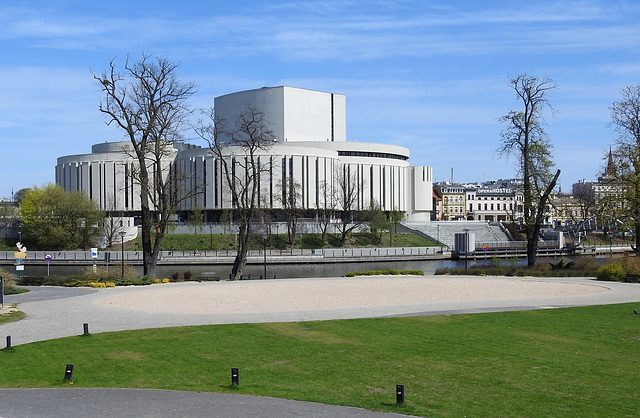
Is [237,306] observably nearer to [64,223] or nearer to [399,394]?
[399,394]

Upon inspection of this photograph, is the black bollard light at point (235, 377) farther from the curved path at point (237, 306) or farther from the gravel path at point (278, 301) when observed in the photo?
the gravel path at point (278, 301)

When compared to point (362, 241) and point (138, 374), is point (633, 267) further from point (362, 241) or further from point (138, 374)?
point (362, 241)

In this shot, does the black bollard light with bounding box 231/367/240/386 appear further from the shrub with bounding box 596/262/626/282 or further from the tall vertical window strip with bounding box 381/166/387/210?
the tall vertical window strip with bounding box 381/166/387/210

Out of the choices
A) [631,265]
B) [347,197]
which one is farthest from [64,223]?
[631,265]

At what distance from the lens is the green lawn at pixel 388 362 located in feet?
44.2

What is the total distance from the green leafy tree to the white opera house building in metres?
14.1

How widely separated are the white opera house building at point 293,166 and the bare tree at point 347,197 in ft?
3.08

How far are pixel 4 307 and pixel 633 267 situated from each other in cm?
3329

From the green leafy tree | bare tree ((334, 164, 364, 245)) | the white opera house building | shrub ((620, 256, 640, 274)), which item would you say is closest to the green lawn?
shrub ((620, 256, 640, 274))

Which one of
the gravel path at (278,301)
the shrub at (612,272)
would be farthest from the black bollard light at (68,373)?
the shrub at (612,272)

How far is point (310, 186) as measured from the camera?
114188mm

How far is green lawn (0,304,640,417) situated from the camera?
13461mm

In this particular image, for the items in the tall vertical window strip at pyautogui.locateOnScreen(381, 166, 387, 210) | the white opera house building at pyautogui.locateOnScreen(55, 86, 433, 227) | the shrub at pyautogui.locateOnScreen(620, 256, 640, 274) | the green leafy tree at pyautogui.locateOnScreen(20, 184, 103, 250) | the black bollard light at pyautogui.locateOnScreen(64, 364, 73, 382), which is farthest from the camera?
the tall vertical window strip at pyautogui.locateOnScreen(381, 166, 387, 210)

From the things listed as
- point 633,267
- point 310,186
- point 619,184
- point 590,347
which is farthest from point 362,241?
point 590,347
